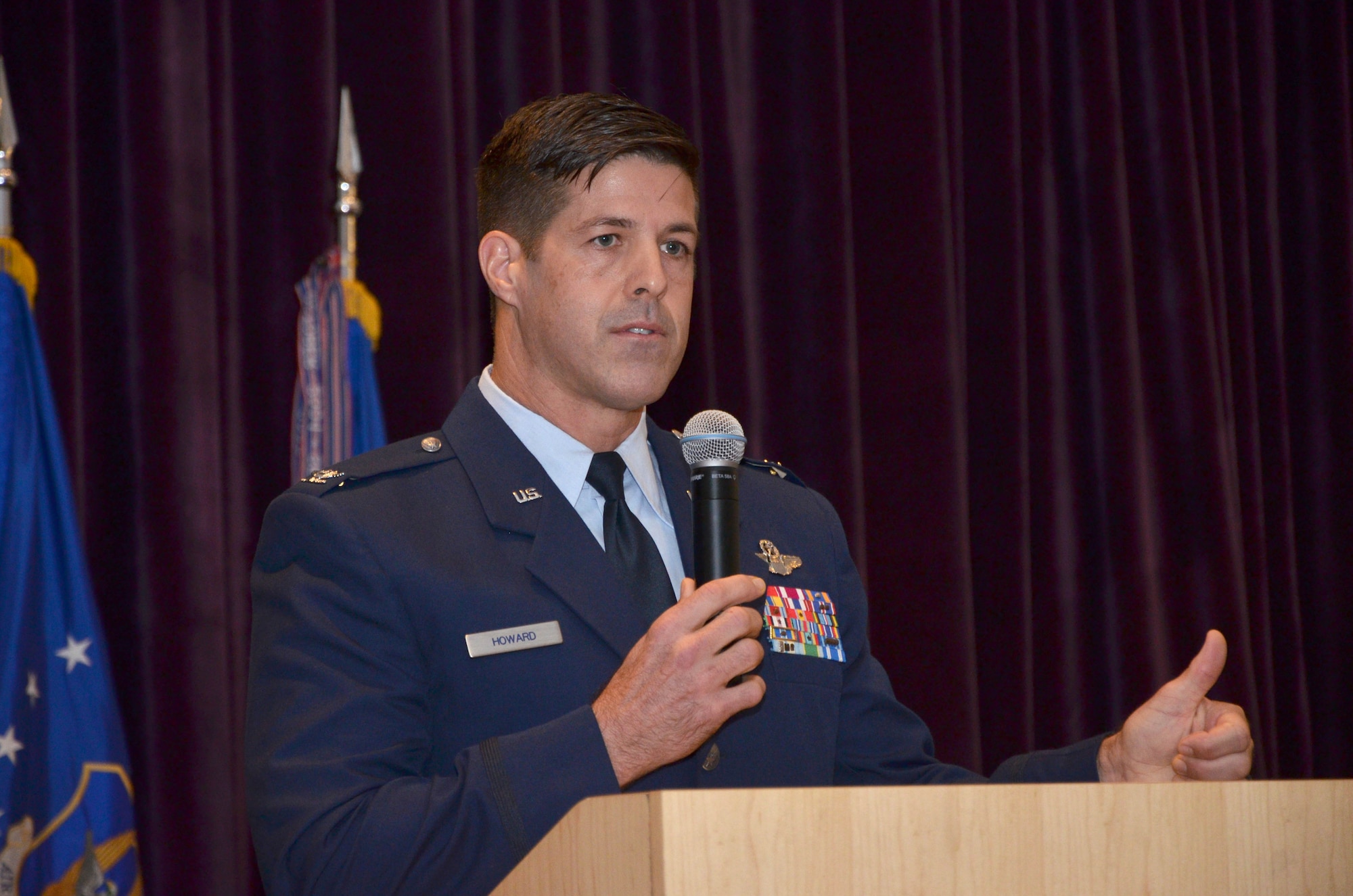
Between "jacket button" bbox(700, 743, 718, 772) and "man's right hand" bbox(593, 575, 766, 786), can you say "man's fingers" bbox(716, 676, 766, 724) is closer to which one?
"man's right hand" bbox(593, 575, 766, 786)

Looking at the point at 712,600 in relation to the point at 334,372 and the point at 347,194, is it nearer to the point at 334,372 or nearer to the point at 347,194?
the point at 334,372

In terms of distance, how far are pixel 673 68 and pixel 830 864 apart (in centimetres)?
292

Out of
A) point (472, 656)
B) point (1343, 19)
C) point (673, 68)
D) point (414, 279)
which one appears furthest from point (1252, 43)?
point (472, 656)

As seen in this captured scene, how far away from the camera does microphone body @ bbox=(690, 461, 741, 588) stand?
4.63 ft

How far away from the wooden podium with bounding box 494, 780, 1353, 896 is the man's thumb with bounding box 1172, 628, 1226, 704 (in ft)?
1.16

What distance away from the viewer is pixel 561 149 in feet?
6.17

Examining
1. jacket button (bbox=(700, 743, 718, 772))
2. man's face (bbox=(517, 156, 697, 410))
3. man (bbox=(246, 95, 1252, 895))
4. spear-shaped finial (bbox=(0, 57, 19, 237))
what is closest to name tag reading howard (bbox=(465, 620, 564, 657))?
man (bbox=(246, 95, 1252, 895))

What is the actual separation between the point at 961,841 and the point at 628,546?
2.73 feet

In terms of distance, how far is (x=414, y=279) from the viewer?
3.23 meters

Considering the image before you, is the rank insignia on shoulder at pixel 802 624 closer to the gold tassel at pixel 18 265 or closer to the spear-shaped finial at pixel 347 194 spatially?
the spear-shaped finial at pixel 347 194

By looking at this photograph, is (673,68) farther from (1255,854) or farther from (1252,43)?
(1255,854)

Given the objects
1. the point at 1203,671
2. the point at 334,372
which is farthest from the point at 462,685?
the point at 334,372

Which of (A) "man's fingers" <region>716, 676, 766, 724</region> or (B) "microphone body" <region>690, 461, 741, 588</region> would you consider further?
(B) "microphone body" <region>690, 461, 741, 588</region>

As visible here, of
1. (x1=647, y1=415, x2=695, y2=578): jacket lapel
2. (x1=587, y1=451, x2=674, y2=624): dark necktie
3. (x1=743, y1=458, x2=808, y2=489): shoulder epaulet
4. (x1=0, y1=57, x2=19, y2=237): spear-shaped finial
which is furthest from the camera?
(x1=0, y1=57, x2=19, y2=237): spear-shaped finial
